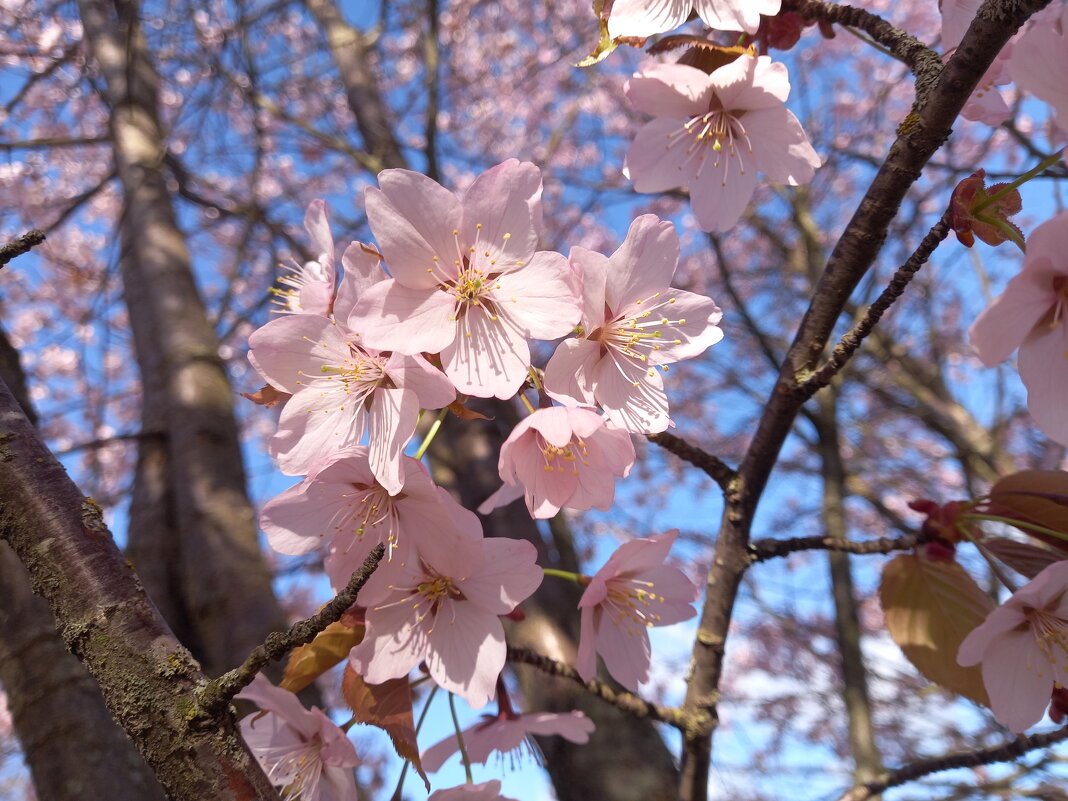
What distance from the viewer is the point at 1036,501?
102 centimetres

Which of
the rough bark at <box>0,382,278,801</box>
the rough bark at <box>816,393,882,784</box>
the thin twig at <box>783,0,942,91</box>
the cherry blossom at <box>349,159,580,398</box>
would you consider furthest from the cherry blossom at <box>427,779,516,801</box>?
the rough bark at <box>816,393,882,784</box>

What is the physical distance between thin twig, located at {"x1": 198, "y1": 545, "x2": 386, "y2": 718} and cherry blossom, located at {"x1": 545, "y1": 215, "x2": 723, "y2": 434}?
1.06 ft

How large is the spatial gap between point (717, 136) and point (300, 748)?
1.09 meters

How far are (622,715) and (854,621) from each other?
162 cm

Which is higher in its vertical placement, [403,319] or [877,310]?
[877,310]

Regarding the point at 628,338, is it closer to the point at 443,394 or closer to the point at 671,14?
the point at 443,394

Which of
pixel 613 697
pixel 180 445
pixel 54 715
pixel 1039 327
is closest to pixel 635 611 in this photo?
pixel 613 697

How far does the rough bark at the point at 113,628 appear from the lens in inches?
27.1

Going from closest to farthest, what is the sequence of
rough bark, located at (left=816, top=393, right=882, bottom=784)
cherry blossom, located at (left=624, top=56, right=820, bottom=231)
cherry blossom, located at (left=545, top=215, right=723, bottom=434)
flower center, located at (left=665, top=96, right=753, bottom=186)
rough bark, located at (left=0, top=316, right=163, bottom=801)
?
1. cherry blossom, located at (left=545, top=215, right=723, bottom=434)
2. cherry blossom, located at (left=624, top=56, right=820, bottom=231)
3. flower center, located at (left=665, top=96, right=753, bottom=186)
4. rough bark, located at (left=0, top=316, right=163, bottom=801)
5. rough bark, located at (left=816, top=393, right=882, bottom=784)

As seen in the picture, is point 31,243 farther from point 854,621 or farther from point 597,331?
point 854,621

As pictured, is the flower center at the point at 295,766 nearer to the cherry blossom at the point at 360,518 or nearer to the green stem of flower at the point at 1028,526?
the cherry blossom at the point at 360,518

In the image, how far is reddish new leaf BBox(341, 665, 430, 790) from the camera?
0.90 m

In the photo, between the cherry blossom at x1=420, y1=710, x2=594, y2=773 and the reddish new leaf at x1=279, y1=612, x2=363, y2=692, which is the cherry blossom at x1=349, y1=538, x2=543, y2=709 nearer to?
the reddish new leaf at x1=279, y1=612, x2=363, y2=692

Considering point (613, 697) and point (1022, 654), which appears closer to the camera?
point (1022, 654)
